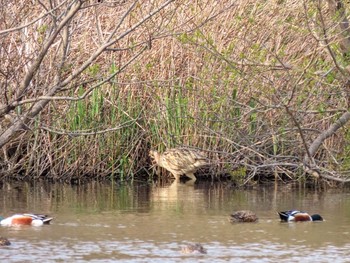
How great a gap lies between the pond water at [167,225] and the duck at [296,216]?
0.11 m

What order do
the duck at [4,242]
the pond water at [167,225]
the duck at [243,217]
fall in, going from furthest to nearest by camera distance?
1. the duck at [243,217]
2. the duck at [4,242]
3. the pond water at [167,225]

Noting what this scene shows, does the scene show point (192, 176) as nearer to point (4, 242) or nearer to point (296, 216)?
point (296, 216)

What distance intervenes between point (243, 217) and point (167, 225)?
2.64 ft

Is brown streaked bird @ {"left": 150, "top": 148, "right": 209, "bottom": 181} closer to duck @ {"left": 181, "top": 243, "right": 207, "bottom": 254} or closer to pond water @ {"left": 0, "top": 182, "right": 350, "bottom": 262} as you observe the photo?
pond water @ {"left": 0, "top": 182, "right": 350, "bottom": 262}

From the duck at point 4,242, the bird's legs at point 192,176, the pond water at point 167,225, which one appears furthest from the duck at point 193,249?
the bird's legs at point 192,176

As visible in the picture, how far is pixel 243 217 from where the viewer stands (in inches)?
408

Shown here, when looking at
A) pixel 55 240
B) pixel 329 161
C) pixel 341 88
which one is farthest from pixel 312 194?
pixel 55 240

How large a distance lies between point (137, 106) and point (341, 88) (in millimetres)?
4136

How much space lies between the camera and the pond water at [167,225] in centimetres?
880

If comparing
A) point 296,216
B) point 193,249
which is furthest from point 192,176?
point 193,249

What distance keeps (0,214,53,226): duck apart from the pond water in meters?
0.12

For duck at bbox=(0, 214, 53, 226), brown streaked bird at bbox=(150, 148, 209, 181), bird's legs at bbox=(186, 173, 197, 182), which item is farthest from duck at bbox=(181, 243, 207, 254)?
bird's legs at bbox=(186, 173, 197, 182)

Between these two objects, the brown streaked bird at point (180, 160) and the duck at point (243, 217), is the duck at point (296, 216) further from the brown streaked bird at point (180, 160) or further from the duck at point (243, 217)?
the brown streaked bird at point (180, 160)

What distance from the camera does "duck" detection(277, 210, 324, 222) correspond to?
10.6 metres
